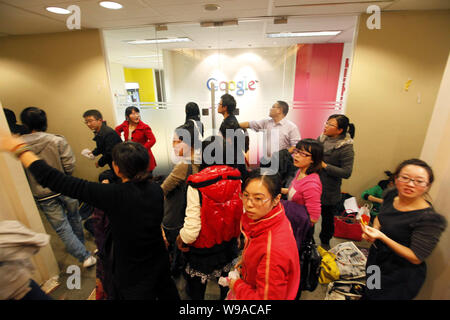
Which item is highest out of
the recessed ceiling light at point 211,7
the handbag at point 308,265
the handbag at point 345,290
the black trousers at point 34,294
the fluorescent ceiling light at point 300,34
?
the recessed ceiling light at point 211,7

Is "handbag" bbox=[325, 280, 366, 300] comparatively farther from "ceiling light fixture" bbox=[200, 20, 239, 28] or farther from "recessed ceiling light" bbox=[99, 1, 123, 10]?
"recessed ceiling light" bbox=[99, 1, 123, 10]

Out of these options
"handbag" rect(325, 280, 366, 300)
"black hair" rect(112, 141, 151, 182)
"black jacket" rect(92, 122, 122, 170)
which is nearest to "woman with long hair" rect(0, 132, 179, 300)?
"black hair" rect(112, 141, 151, 182)

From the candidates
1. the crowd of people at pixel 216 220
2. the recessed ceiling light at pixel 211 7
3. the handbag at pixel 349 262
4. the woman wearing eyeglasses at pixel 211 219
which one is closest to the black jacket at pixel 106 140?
the crowd of people at pixel 216 220

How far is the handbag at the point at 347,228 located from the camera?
264 cm

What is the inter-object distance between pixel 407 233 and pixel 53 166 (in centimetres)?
297

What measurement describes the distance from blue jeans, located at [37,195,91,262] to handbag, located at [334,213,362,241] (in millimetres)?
3121

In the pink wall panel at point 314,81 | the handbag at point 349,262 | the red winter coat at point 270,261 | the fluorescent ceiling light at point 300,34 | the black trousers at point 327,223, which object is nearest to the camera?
the red winter coat at point 270,261

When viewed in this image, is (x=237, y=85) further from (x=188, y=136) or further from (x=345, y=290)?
(x=345, y=290)

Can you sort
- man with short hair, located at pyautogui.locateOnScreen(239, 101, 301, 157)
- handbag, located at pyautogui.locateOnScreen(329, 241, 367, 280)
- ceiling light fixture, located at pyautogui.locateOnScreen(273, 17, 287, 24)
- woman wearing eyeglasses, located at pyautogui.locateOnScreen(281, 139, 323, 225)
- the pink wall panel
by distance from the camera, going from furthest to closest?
the pink wall panel → ceiling light fixture, located at pyautogui.locateOnScreen(273, 17, 287, 24) → man with short hair, located at pyautogui.locateOnScreen(239, 101, 301, 157) → handbag, located at pyautogui.locateOnScreen(329, 241, 367, 280) → woman wearing eyeglasses, located at pyautogui.locateOnScreen(281, 139, 323, 225)

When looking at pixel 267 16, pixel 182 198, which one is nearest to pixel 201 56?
pixel 267 16

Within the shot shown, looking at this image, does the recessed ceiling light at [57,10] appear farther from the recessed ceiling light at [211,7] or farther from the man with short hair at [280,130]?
the man with short hair at [280,130]

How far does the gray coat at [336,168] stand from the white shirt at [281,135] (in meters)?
0.54

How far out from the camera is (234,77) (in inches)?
149

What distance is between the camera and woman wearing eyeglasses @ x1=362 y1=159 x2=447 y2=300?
3.71ft
